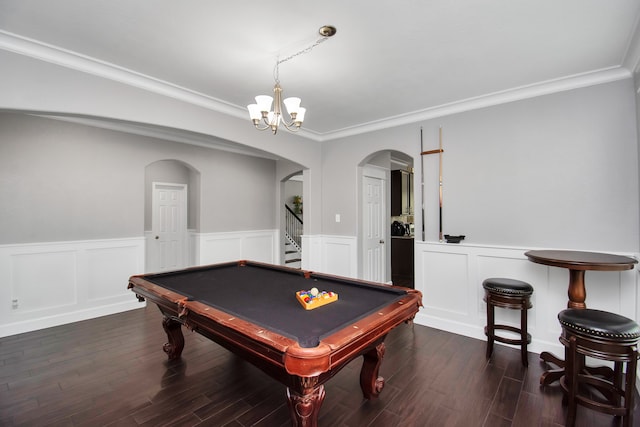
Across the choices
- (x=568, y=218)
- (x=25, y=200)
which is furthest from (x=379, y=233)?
(x=25, y=200)

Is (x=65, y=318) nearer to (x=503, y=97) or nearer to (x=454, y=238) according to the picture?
(x=454, y=238)

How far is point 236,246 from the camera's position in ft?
19.3

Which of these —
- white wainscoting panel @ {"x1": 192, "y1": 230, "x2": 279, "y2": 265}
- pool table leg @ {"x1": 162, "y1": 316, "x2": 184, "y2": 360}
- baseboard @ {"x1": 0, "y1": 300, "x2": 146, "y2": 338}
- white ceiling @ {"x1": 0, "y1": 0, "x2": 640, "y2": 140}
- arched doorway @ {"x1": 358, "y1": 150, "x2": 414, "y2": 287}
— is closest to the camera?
white ceiling @ {"x1": 0, "y1": 0, "x2": 640, "y2": 140}

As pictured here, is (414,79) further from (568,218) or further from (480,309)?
(480,309)

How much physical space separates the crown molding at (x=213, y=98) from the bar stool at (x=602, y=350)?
211 centimetres

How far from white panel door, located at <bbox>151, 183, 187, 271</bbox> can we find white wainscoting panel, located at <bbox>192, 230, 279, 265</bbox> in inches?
34.8

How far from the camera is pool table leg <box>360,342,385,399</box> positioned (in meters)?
2.18

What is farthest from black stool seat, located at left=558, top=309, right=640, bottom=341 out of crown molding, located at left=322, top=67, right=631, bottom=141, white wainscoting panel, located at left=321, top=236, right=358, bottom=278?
white wainscoting panel, located at left=321, top=236, right=358, bottom=278

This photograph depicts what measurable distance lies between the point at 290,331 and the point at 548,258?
2.22 metres

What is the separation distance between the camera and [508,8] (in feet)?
6.34

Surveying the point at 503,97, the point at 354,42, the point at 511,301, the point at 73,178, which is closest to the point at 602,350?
the point at 511,301

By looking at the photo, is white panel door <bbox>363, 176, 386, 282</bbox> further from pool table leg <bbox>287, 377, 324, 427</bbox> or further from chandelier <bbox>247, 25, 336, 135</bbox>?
pool table leg <bbox>287, 377, 324, 427</bbox>

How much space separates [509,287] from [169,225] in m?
5.97

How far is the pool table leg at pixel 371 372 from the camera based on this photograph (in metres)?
2.18
